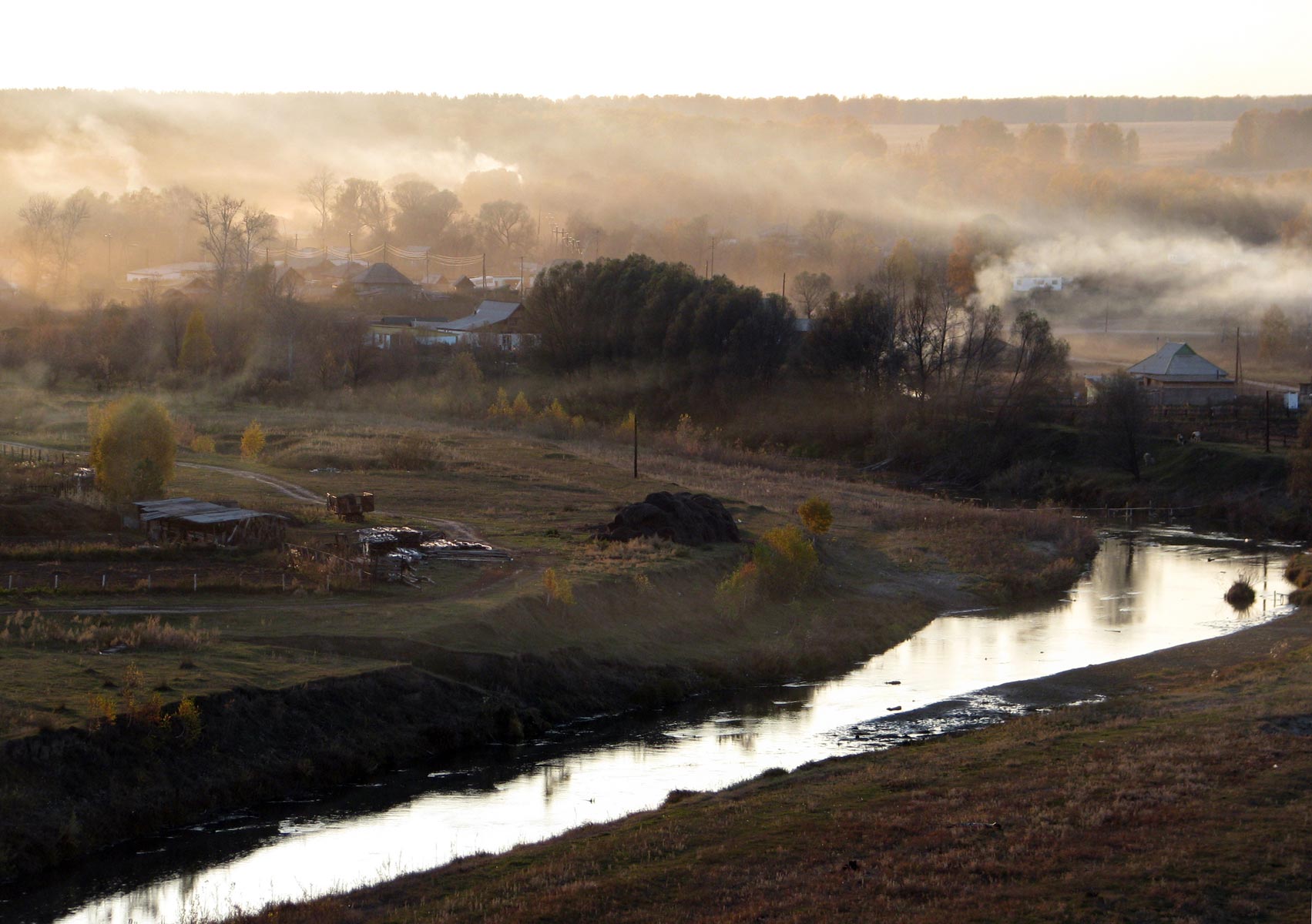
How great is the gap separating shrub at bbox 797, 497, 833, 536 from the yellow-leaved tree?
20.9m

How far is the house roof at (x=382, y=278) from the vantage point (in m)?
125

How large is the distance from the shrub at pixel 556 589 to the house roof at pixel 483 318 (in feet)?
246

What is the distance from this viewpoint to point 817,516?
147 feet

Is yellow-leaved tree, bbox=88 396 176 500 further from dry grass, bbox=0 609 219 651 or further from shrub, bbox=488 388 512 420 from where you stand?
shrub, bbox=488 388 512 420

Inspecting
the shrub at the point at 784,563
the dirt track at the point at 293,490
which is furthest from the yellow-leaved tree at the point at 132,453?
the shrub at the point at 784,563

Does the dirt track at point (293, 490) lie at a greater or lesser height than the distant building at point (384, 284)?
lesser

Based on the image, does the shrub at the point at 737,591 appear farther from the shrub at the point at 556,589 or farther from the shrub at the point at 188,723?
the shrub at the point at 188,723

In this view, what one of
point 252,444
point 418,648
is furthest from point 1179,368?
point 418,648

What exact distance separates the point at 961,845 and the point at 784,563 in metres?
21.9

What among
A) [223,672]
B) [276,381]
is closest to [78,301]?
[276,381]

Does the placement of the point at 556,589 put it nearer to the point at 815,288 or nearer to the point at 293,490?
the point at 293,490

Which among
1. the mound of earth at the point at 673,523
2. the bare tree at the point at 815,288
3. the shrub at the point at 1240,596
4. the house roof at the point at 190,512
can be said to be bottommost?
the shrub at the point at 1240,596

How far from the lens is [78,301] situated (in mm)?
114125

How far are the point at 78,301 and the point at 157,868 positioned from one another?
10575 cm
